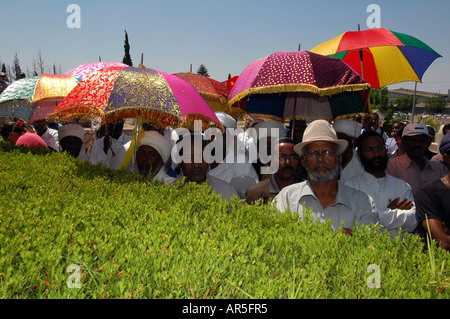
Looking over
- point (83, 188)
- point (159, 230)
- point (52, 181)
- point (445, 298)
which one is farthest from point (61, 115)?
point (445, 298)

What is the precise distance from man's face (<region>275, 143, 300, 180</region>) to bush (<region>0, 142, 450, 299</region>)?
4.54ft

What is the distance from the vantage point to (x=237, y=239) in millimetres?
2604

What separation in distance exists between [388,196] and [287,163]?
1.32 metres

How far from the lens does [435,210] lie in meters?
3.37

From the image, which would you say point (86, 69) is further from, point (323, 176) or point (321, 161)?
point (323, 176)

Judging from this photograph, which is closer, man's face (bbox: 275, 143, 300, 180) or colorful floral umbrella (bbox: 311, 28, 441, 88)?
man's face (bbox: 275, 143, 300, 180)

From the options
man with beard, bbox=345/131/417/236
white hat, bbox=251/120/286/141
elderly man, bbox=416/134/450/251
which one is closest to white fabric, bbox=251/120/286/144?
white hat, bbox=251/120/286/141

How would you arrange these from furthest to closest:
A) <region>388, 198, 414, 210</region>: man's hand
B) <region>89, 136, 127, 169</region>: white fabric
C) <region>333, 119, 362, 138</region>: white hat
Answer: <region>89, 136, 127, 169</region>: white fabric → <region>333, 119, 362, 138</region>: white hat → <region>388, 198, 414, 210</region>: man's hand

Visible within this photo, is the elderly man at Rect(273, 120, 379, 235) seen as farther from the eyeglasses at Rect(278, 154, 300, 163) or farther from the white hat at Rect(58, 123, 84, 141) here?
the white hat at Rect(58, 123, 84, 141)

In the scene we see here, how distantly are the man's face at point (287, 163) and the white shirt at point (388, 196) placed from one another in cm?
74

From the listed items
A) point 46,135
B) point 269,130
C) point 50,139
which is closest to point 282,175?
point 269,130

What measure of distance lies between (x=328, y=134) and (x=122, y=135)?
15.9 ft

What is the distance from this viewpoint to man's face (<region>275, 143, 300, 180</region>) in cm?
453
